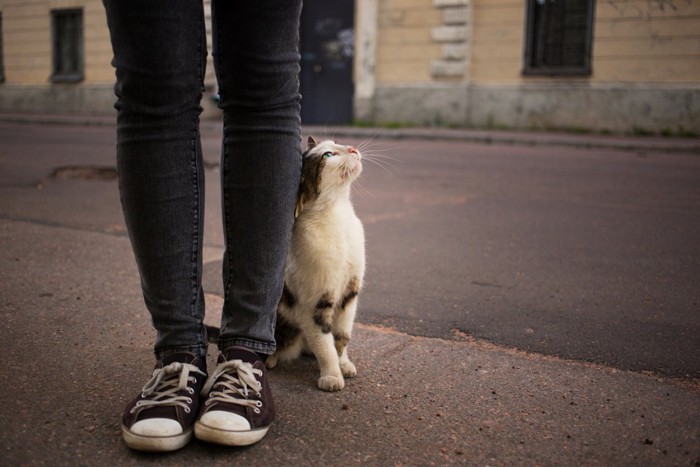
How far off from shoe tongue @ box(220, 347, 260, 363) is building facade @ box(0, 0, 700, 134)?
41.9ft

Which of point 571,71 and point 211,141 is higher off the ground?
point 571,71

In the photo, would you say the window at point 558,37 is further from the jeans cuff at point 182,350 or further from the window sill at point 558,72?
the jeans cuff at point 182,350

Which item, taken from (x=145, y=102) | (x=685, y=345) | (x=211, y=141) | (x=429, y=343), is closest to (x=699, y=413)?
(x=685, y=345)

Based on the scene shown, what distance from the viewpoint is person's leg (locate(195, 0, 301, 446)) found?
1.66m

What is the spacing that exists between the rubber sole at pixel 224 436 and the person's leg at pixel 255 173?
0.07 m

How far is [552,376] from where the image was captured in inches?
79.0

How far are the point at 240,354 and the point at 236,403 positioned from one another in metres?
0.16

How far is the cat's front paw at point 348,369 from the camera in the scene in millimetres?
1995

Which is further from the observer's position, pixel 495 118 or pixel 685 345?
pixel 495 118

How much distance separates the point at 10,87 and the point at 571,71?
15.2m

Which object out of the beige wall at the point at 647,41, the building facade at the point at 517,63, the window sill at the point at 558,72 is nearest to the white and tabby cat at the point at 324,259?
the building facade at the point at 517,63

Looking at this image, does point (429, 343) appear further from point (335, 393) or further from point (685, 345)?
point (685, 345)

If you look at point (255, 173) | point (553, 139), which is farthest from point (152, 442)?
point (553, 139)

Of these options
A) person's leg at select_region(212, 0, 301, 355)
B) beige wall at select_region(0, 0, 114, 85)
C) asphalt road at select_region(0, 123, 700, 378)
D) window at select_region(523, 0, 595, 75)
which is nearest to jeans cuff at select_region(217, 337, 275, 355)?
person's leg at select_region(212, 0, 301, 355)
